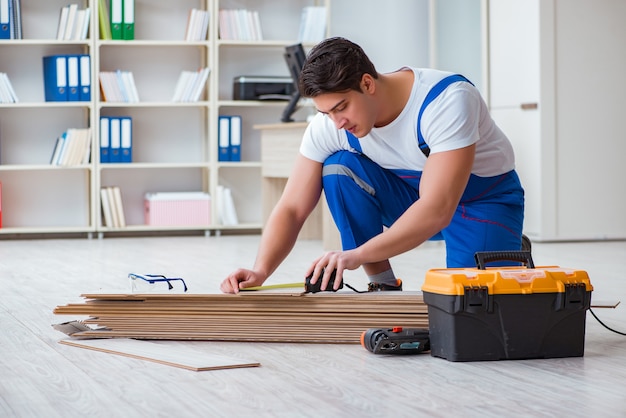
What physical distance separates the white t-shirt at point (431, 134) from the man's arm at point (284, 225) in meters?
0.05

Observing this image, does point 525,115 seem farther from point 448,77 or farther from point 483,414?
point 483,414

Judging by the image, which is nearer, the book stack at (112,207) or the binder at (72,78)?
the binder at (72,78)

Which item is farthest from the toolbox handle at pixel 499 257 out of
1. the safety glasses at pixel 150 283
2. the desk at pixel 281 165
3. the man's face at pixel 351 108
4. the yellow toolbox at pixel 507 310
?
the desk at pixel 281 165

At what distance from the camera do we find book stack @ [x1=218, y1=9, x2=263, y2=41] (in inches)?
250

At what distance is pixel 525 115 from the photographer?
18.5ft

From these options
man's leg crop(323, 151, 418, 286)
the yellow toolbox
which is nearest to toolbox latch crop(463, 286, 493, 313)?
the yellow toolbox

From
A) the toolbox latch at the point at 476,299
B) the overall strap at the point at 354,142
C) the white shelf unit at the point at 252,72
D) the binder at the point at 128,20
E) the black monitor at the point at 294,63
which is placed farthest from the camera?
the white shelf unit at the point at 252,72

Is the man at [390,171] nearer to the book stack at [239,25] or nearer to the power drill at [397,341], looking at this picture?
the power drill at [397,341]

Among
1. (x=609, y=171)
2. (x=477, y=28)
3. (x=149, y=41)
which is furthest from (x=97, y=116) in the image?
(x=609, y=171)

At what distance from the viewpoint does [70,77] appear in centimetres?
612

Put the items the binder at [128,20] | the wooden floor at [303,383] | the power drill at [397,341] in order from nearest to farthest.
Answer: the wooden floor at [303,383] → the power drill at [397,341] → the binder at [128,20]

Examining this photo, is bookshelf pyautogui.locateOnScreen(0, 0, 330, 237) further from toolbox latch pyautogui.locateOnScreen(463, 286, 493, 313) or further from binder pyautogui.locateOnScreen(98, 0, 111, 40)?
toolbox latch pyautogui.locateOnScreen(463, 286, 493, 313)

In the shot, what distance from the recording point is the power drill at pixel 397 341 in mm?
2057

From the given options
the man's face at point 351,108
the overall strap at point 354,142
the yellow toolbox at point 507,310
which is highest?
the man's face at point 351,108
